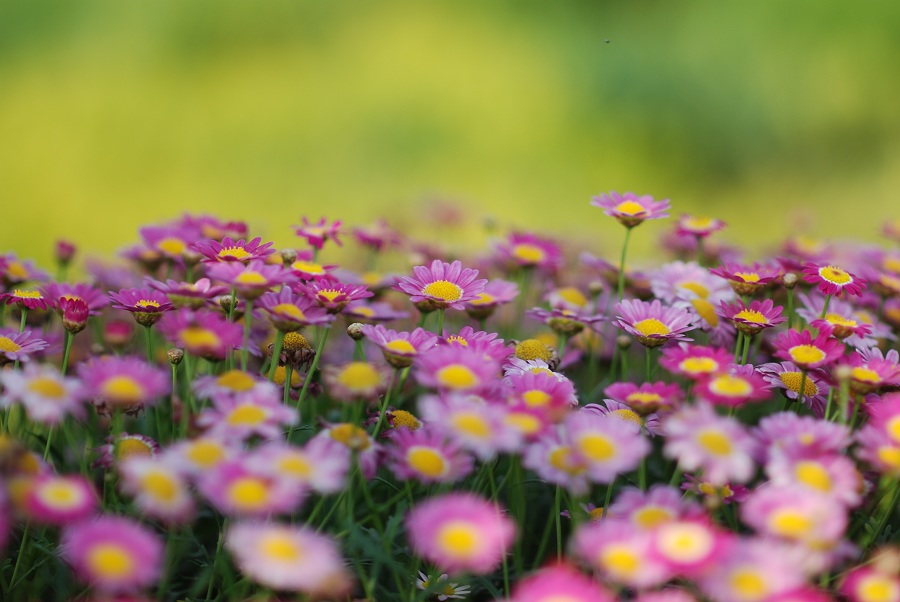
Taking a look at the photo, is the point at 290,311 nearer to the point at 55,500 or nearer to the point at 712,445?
the point at 55,500

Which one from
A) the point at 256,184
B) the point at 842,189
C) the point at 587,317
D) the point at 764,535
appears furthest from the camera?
the point at 842,189

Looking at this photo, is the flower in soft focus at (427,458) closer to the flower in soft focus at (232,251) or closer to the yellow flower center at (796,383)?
the flower in soft focus at (232,251)

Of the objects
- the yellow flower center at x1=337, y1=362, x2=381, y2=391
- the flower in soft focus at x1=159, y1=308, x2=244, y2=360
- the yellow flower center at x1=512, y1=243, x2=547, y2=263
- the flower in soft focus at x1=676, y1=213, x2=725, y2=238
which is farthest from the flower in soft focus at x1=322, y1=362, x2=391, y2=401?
the flower in soft focus at x1=676, y1=213, x2=725, y2=238

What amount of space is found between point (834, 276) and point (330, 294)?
23.7 inches

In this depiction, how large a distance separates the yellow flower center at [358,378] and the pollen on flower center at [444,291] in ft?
0.86

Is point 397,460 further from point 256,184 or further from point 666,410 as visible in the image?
point 256,184

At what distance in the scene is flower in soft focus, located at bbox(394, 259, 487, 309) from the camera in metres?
1.11

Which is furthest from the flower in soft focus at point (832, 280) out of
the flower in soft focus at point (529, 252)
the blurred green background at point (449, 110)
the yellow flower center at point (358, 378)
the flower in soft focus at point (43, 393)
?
the blurred green background at point (449, 110)

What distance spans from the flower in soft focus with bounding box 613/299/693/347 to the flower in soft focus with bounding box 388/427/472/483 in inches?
11.6

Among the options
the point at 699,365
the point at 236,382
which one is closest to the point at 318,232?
the point at 236,382

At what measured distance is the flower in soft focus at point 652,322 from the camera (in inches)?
44.0

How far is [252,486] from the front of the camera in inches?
28.5

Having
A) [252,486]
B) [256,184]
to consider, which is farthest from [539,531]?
[256,184]

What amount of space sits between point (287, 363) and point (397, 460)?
23cm
